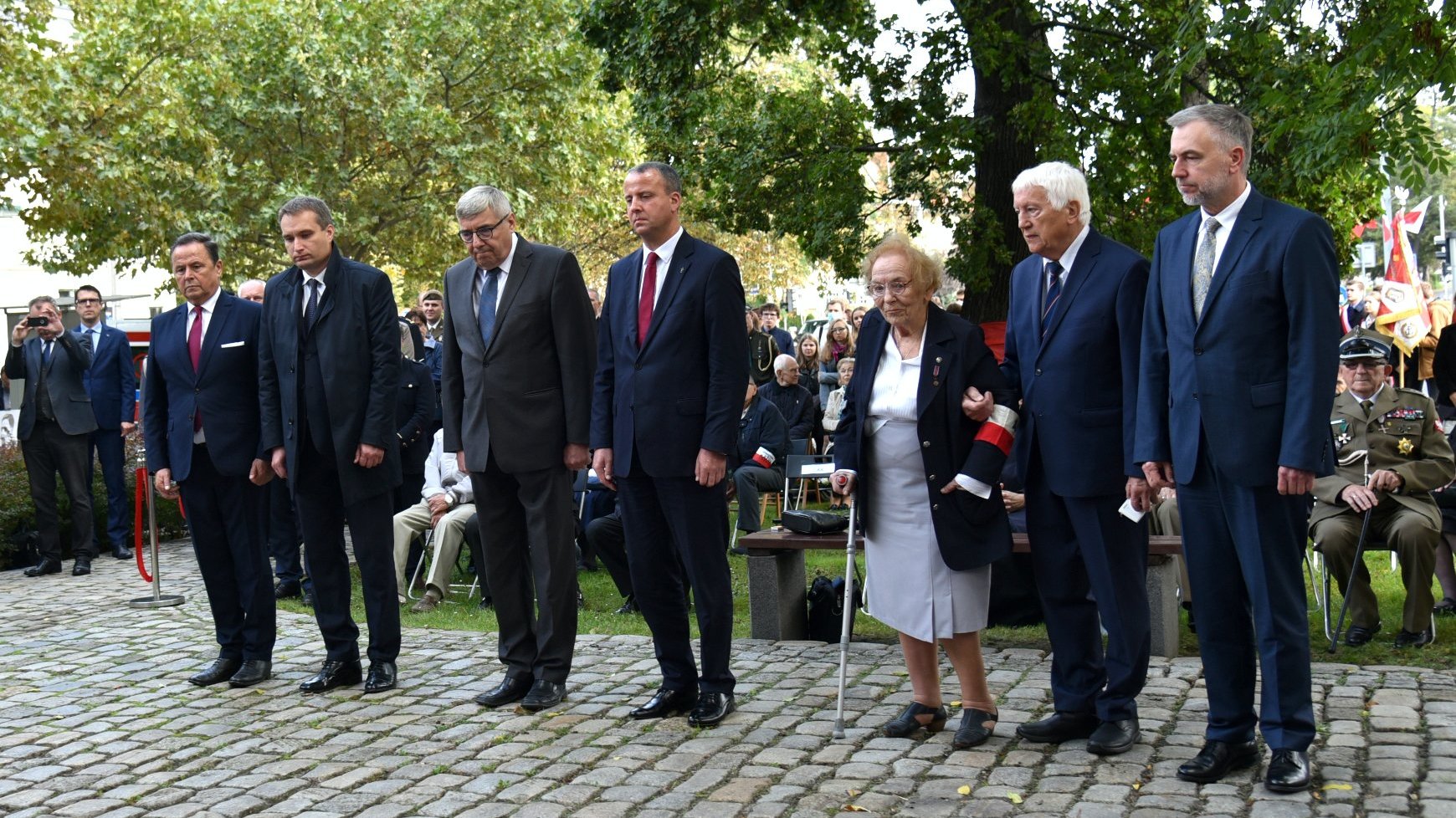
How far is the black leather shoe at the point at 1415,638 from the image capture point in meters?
7.39

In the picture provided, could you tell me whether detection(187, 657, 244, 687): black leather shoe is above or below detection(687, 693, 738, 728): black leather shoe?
above

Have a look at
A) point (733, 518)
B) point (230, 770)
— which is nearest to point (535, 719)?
point (230, 770)

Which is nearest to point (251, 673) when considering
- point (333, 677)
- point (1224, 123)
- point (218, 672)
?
point (218, 672)

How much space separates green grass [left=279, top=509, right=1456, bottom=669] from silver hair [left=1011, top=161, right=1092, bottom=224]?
8.64 ft

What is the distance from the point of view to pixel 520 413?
20.9 feet

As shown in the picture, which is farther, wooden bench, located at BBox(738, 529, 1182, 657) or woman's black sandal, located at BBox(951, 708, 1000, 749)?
wooden bench, located at BBox(738, 529, 1182, 657)

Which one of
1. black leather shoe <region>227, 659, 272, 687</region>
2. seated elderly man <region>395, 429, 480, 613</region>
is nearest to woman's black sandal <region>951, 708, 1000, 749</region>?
black leather shoe <region>227, 659, 272, 687</region>

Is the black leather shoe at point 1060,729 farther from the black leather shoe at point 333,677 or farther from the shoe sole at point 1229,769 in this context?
the black leather shoe at point 333,677

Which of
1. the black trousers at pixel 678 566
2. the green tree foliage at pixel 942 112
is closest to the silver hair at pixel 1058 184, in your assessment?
the black trousers at pixel 678 566

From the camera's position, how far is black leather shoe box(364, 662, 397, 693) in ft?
22.7

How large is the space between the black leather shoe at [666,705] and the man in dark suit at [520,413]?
19.0 inches

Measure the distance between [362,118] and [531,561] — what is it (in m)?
23.6

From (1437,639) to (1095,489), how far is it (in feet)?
11.0

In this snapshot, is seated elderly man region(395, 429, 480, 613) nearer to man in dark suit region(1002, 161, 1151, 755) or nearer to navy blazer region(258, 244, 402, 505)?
navy blazer region(258, 244, 402, 505)
